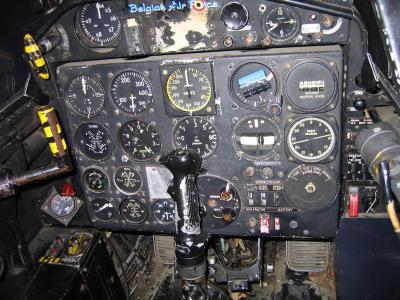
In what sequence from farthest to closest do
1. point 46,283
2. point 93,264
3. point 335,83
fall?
point 93,264
point 46,283
point 335,83

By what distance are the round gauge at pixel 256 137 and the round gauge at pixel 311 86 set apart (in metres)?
0.25

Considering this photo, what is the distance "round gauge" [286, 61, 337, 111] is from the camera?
256 centimetres

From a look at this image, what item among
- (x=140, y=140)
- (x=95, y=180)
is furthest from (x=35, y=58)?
(x=95, y=180)

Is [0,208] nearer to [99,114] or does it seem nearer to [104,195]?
[104,195]

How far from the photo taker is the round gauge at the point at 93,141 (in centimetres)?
307

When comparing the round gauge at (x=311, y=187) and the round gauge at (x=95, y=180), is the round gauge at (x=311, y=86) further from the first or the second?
the round gauge at (x=95, y=180)

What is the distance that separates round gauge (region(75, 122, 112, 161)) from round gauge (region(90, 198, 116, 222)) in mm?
381

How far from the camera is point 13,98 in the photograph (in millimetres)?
2859

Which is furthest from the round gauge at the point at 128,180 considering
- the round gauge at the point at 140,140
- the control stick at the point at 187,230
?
the control stick at the point at 187,230

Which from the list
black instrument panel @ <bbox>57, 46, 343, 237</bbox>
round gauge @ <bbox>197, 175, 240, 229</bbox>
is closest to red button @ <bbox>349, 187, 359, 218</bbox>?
black instrument panel @ <bbox>57, 46, 343, 237</bbox>

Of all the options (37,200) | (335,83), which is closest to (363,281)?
(335,83)

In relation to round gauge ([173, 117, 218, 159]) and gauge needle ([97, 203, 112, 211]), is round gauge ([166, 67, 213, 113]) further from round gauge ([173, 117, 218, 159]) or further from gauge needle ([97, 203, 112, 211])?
gauge needle ([97, 203, 112, 211])

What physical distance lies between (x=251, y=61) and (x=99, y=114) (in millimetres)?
1189

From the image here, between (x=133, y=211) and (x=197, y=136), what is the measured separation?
2.84 feet
